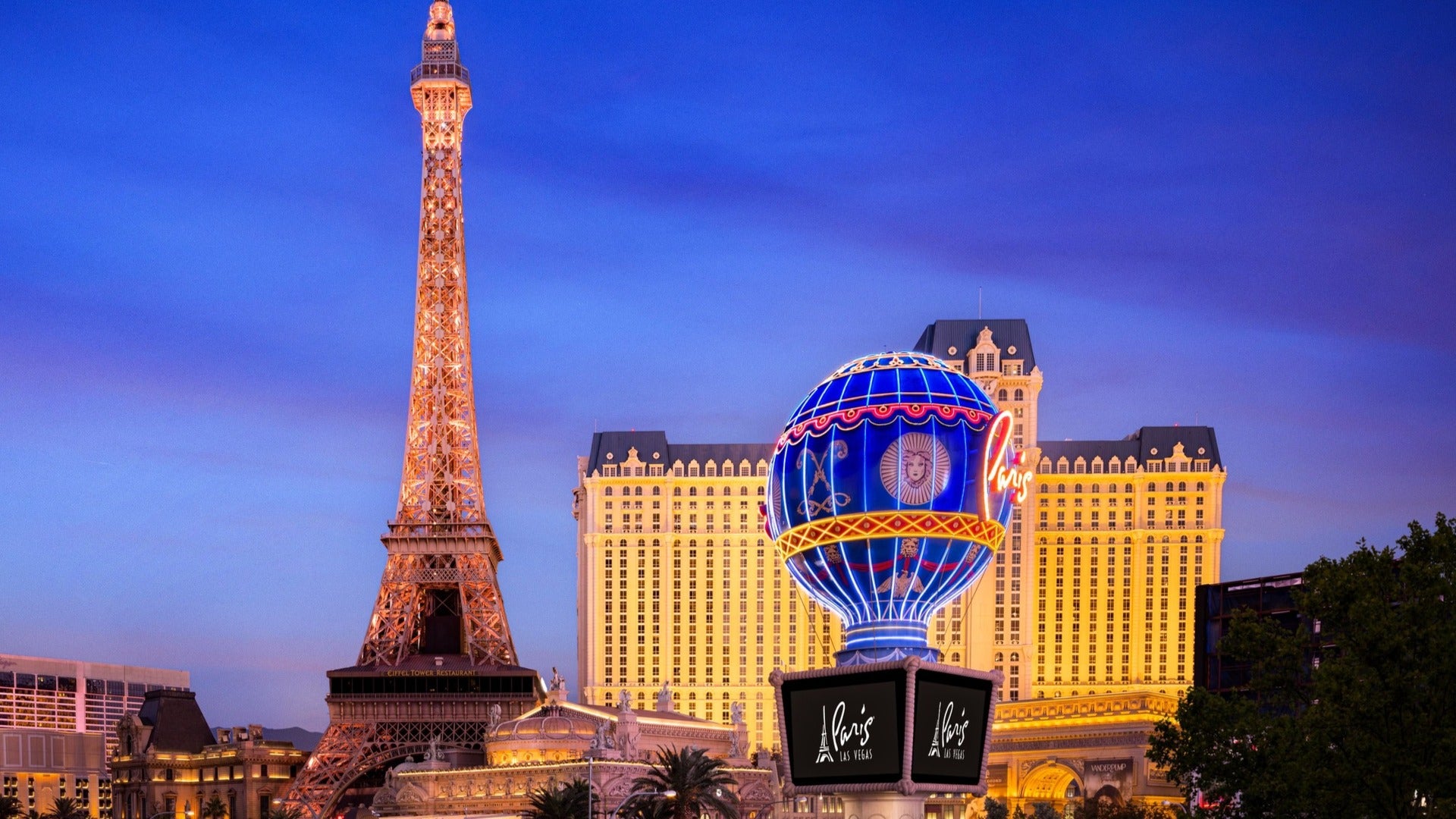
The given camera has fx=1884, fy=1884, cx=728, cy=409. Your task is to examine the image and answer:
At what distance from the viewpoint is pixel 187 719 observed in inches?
7210

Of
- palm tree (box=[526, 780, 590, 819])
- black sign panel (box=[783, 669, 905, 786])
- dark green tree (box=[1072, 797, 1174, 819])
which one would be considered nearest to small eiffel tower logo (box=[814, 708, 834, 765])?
black sign panel (box=[783, 669, 905, 786])

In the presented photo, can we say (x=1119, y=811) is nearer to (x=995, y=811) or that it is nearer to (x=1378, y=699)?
(x=995, y=811)

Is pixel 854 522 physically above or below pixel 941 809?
above

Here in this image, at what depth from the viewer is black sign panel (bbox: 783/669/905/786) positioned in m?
77.1

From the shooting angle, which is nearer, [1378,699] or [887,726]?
[1378,699]

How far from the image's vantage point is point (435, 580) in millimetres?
139375

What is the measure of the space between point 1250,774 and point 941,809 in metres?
109

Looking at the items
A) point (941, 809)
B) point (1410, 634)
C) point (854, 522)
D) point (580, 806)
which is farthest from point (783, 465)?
point (941, 809)

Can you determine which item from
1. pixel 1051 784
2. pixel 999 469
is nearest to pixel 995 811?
pixel 1051 784

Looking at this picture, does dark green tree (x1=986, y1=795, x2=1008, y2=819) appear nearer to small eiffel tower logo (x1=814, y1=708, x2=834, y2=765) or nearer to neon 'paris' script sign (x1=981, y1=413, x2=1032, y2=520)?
neon 'paris' script sign (x1=981, y1=413, x2=1032, y2=520)

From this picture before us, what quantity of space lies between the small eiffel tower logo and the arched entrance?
94.0 m

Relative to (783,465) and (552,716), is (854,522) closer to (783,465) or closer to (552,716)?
(783,465)

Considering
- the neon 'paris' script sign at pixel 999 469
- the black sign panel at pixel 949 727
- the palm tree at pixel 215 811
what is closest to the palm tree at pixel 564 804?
the black sign panel at pixel 949 727

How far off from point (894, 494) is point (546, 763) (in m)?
46.4
